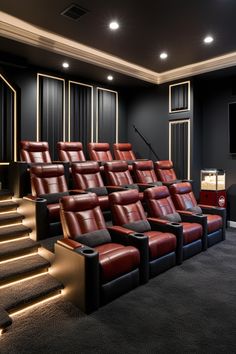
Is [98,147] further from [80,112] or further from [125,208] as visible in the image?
[125,208]

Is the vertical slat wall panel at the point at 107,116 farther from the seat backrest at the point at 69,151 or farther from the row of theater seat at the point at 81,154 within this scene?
the seat backrest at the point at 69,151

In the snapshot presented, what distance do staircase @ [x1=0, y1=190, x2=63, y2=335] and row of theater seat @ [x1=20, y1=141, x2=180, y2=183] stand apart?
1.40m

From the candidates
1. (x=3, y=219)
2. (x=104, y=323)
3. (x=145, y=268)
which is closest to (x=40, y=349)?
(x=104, y=323)

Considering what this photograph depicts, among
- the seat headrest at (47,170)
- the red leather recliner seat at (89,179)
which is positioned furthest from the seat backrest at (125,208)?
the seat headrest at (47,170)

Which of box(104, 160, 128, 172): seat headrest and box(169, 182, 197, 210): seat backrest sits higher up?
box(104, 160, 128, 172): seat headrest

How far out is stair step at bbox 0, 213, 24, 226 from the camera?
10.6 feet

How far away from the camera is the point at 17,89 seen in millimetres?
4793

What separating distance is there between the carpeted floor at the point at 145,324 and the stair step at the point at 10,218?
4.33 ft

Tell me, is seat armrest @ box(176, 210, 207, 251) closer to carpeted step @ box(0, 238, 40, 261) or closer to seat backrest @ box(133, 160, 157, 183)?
seat backrest @ box(133, 160, 157, 183)

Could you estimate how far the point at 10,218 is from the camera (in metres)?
3.30

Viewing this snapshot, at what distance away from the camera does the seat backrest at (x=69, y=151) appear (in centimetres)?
493

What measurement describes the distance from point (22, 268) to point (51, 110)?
3435 mm

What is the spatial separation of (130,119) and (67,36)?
2.97m

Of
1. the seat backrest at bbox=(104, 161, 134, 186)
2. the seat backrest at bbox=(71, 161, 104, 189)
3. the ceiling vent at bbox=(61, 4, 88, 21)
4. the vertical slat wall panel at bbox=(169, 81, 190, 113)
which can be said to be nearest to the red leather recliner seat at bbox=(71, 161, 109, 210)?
the seat backrest at bbox=(71, 161, 104, 189)
